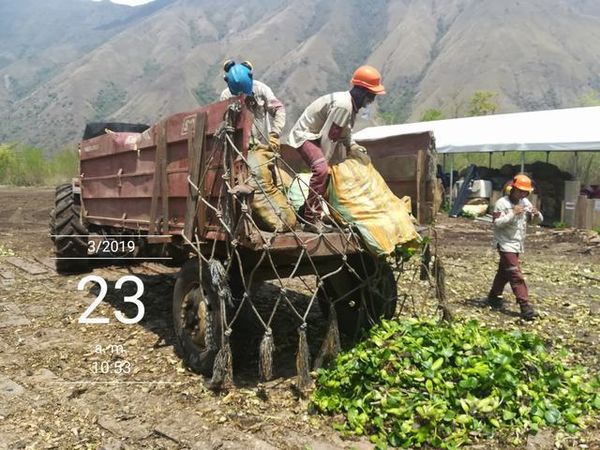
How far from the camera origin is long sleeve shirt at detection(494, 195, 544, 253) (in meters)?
6.83

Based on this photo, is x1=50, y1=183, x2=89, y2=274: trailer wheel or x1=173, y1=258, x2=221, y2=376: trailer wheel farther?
x1=50, y1=183, x2=89, y2=274: trailer wheel

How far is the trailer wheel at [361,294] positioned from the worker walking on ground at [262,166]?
0.92m

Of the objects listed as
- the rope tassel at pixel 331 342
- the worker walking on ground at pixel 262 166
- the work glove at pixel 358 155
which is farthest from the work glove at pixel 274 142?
the rope tassel at pixel 331 342

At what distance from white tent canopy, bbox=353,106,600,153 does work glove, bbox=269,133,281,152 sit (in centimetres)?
901

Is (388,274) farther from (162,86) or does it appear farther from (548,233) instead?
(162,86)

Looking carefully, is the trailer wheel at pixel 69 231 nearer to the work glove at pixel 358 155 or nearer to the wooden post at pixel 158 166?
the wooden post at pixel 158 166

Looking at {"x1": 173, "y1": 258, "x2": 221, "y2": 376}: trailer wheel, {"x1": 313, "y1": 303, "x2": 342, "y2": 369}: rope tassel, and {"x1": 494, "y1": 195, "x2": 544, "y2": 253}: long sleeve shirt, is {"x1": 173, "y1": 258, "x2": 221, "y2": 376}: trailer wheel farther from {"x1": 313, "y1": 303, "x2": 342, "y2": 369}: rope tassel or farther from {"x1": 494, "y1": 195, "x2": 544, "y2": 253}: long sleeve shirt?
{"x1": 494, "y1": 195, "x2": 544, "y2": 253}: long sleeve shirt

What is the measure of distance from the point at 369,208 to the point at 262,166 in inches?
34.6

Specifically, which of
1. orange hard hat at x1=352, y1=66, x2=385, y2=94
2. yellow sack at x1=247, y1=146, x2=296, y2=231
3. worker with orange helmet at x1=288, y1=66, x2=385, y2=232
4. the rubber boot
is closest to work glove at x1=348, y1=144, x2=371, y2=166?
worker with orange helmet at x1=288, y1=66, x2=385, y2=232

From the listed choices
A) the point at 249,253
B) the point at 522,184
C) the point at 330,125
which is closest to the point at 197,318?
the point at 249,253

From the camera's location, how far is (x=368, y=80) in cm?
484

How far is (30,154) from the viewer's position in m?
30.9

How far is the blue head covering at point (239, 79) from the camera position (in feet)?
16.2

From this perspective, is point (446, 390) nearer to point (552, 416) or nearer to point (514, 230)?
point (552, 416)
